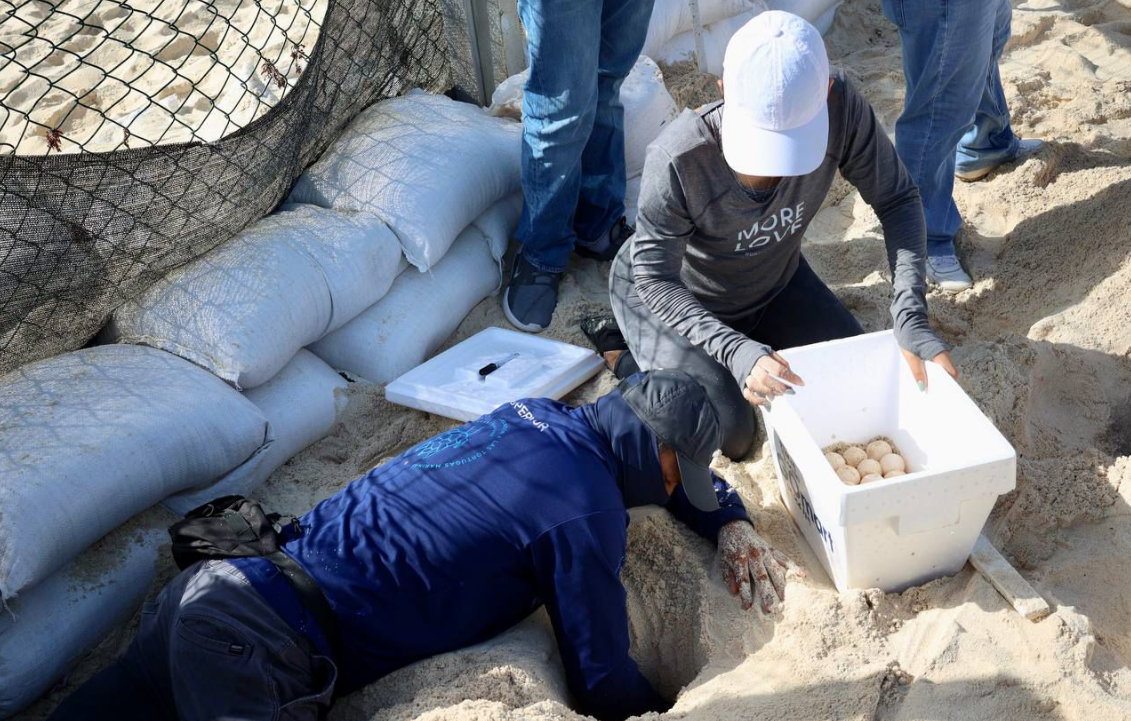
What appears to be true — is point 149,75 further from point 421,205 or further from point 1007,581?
point 1007,581

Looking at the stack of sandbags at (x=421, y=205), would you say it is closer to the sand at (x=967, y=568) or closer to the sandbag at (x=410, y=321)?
the sandbag at (x=410, y=321)

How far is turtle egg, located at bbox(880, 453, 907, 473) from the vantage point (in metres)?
2.24

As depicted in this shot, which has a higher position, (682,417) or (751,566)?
(682,417)

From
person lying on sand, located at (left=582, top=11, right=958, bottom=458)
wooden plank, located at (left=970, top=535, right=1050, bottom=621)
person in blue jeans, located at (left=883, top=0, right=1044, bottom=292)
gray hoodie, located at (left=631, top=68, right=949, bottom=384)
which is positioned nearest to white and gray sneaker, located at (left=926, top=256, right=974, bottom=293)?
person in blue jeans, located at (left=883, top=0, right=1044, bottom=292)

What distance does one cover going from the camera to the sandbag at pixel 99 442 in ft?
6.87

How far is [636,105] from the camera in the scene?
3521 mm

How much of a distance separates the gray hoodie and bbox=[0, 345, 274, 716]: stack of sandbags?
1109 millimetres

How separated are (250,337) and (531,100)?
109cm

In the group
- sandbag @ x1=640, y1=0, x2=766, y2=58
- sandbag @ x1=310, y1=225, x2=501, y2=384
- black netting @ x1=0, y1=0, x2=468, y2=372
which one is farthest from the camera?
sandbag @ x1=640, y1=0, x2=766, y2=58

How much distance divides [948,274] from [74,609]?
8.51ft

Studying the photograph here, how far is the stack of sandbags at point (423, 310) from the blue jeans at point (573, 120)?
0.47ft

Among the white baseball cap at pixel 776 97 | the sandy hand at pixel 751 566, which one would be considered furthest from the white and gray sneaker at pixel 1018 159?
the sandy hand at pixel 751 566

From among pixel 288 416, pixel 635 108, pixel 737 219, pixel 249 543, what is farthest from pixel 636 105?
pixel 249 543

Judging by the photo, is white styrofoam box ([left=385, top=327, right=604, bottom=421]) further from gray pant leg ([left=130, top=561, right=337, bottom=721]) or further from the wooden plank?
the wooden plank
